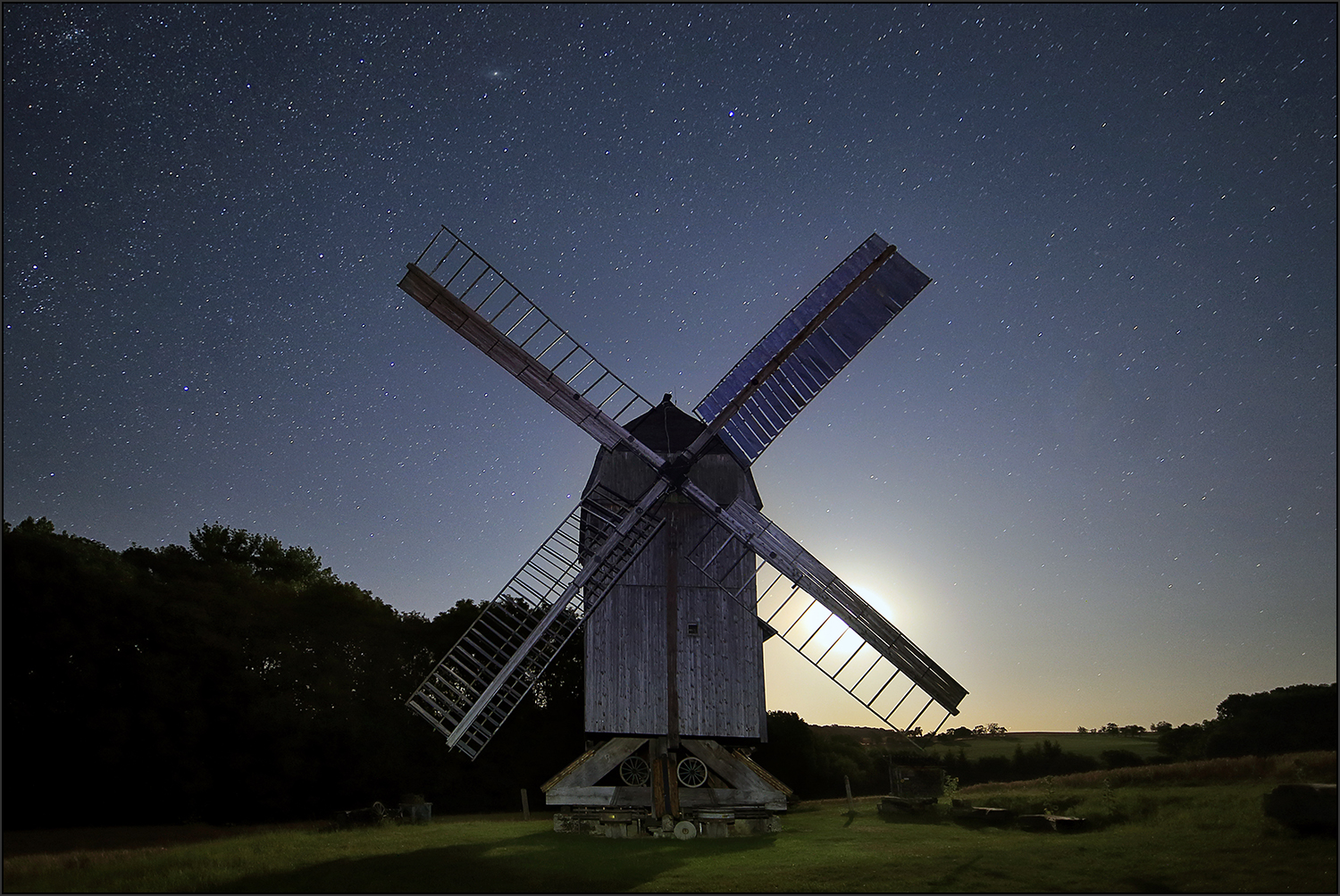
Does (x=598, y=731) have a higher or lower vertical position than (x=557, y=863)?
higher

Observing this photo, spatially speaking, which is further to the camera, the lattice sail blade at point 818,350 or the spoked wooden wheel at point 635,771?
the lattice sail blade at point 818,350

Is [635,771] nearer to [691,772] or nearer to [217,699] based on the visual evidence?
[691,772]

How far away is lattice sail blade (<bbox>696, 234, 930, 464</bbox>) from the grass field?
8990mm

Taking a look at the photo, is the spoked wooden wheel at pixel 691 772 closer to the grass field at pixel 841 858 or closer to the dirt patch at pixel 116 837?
the grass field at pixel 841 858

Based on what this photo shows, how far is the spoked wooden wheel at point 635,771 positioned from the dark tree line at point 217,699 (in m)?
11.9

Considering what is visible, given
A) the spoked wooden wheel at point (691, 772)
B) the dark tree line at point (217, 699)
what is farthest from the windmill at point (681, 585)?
the dark tree line at point (217, 699)

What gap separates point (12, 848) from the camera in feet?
62.6

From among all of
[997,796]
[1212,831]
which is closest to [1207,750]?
[997,796]

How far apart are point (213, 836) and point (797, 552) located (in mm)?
15929

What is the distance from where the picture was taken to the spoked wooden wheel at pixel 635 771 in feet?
66.8

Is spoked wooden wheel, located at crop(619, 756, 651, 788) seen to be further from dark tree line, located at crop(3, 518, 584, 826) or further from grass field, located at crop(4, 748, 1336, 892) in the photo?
Result: dark tree line, located at crop(3, 518, 584, 826)

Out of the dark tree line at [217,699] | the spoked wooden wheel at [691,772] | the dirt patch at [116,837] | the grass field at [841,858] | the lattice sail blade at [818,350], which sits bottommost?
the grass field at [841,858]

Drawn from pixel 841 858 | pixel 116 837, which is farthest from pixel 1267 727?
pixel 116 837

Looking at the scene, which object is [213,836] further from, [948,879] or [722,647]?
[948,879]
